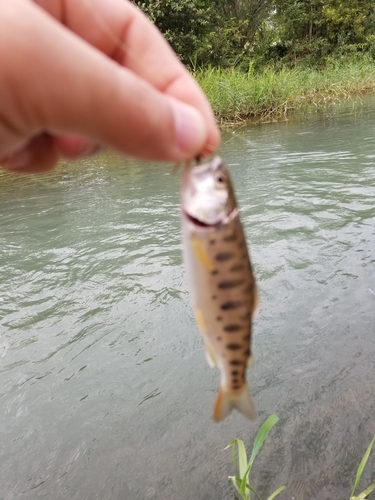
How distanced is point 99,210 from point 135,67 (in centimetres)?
625

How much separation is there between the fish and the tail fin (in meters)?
0.11

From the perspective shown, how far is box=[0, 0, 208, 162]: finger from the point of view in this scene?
3.64ft

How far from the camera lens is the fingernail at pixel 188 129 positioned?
133 centimetres

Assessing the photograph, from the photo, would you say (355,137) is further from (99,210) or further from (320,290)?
(320,290)

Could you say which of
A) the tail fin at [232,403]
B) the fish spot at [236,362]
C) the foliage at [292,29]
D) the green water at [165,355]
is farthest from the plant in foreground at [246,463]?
the foliage at [292,29]

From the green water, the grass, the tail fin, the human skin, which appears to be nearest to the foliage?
the green water

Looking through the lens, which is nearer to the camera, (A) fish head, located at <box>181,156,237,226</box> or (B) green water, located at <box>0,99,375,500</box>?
(A) fish head, located at <box>181,156,237,226</box>

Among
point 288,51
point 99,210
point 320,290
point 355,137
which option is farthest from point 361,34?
point 320,290

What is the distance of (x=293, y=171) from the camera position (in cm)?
876

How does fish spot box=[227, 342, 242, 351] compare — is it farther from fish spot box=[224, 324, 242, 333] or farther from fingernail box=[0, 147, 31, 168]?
fingernail box=[0, 147, 31, 168]

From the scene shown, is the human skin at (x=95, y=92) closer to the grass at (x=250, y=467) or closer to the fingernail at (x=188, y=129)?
the fingernail at (x=188, y=129)

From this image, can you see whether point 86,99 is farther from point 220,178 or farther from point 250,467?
point 250,467

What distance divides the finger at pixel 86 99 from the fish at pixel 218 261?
4.0 inches

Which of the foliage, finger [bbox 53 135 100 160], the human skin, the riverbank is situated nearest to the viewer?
the human skin
